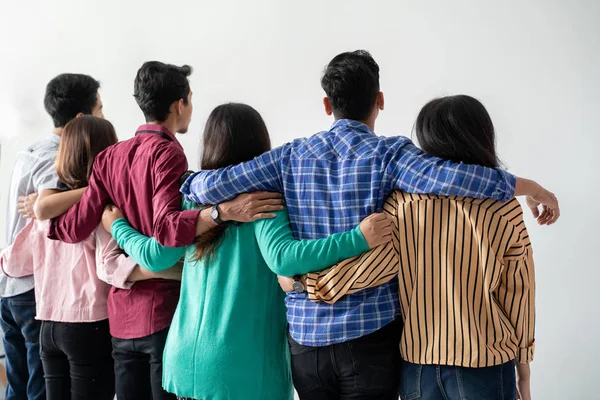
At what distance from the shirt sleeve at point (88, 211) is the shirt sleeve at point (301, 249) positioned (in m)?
0.62

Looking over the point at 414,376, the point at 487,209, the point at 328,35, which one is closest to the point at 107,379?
the point at 414,376

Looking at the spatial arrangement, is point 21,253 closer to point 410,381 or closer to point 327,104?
point 327,104

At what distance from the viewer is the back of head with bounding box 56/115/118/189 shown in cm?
196

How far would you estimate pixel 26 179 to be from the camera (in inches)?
85.9

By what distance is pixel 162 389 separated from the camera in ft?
5.63

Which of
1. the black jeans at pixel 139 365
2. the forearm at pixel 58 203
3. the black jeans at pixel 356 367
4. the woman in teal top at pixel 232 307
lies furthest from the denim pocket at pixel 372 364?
the forearm at pixel 58 203

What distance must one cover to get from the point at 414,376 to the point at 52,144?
57.1 inches

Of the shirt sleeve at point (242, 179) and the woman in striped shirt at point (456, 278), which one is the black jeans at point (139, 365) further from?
the woman in striped shirt at point (456, 278)

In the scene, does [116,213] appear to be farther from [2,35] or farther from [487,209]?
[2,35]

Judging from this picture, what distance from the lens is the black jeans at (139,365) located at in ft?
5.69

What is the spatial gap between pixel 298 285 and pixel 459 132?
457 mm

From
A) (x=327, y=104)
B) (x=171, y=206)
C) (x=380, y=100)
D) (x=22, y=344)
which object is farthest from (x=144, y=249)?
(x=22, y=344)

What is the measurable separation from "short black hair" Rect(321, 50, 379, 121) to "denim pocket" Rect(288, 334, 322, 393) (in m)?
0.51

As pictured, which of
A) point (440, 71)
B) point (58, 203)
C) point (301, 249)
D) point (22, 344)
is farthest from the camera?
point (440, 71)
